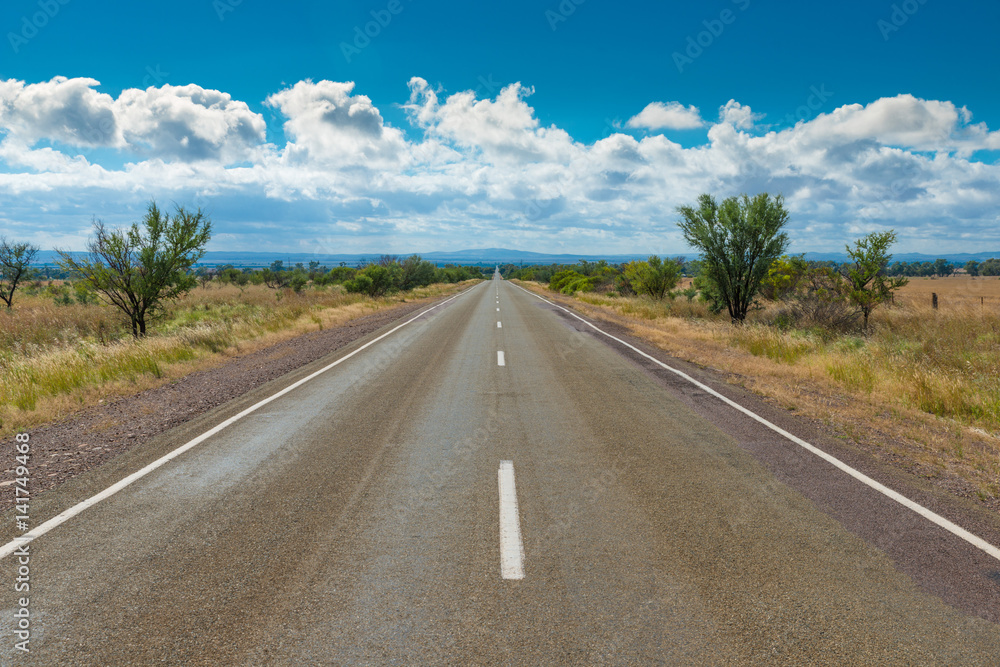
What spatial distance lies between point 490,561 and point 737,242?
2068 centimetres

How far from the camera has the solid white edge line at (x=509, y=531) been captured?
3.23 m

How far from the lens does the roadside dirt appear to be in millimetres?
5018

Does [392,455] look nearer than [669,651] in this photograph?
No

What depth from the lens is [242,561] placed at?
3.34 meters

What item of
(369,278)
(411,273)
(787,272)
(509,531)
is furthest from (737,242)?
(411,273)

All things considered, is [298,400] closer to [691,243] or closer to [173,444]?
[173,444]

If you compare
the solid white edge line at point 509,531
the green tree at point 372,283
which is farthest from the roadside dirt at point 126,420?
the green tree at point 372,283

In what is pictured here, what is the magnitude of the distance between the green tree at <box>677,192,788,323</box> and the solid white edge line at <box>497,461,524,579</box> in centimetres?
1913

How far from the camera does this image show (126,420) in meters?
6.77

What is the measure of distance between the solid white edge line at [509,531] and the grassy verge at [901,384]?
4140 millimetres

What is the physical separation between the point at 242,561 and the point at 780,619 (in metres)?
3.39

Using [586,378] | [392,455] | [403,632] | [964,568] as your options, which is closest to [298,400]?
[392,455]

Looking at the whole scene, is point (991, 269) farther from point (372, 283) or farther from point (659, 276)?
point (372, 283)

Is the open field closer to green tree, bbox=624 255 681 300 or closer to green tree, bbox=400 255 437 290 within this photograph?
green tree, bbox=624 255 681 300
